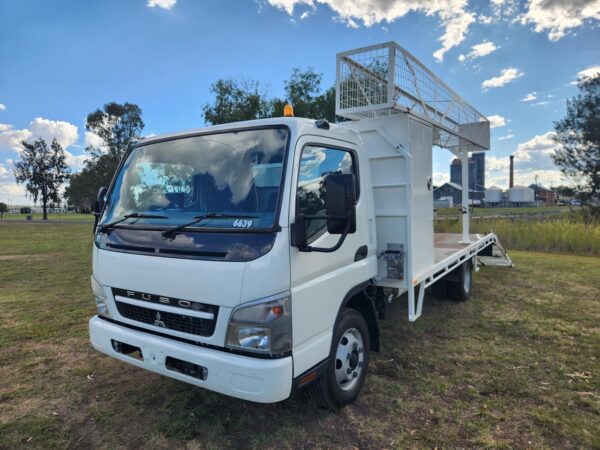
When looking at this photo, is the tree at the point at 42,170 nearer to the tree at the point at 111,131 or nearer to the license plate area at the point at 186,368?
the tree at the point at 111,131

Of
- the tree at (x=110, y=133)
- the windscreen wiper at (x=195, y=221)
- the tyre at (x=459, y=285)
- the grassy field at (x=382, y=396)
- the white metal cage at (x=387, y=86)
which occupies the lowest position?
the grassy field at (x=382, y=396)

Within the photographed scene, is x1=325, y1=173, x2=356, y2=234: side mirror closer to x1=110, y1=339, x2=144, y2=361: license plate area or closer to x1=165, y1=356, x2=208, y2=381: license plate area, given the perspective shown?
x1=165, y1=356, x2=208, y2=381: license plate area

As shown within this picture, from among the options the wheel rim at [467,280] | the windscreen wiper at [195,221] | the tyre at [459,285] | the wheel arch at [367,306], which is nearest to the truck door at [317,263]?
the wheel arch at [367,306]

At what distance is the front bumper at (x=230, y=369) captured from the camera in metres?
2.23

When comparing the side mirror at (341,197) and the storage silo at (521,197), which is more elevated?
the storage silo at (521,197)

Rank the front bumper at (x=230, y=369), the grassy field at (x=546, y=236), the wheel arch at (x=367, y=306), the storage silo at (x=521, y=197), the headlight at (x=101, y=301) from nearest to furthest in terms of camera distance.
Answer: the front bumper at (x=230, y=369), the headlight at (x=101, y=301), the wheel arch at (x=367, y=306), the grassy field at (x=546, y=236), the storage silo at (x=521, y=197)

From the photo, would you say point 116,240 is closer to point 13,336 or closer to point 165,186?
point 165,186

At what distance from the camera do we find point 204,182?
9.21 feet

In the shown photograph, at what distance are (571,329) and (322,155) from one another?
4.31m

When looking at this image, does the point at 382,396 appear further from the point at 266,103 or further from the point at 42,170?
the point at 42,170

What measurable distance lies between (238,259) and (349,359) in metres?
1.43

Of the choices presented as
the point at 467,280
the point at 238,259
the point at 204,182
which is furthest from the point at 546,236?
the point at 238,259

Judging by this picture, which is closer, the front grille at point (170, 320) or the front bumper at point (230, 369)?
the front bumper at point (230, 369)

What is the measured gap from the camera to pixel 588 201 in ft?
70.0
